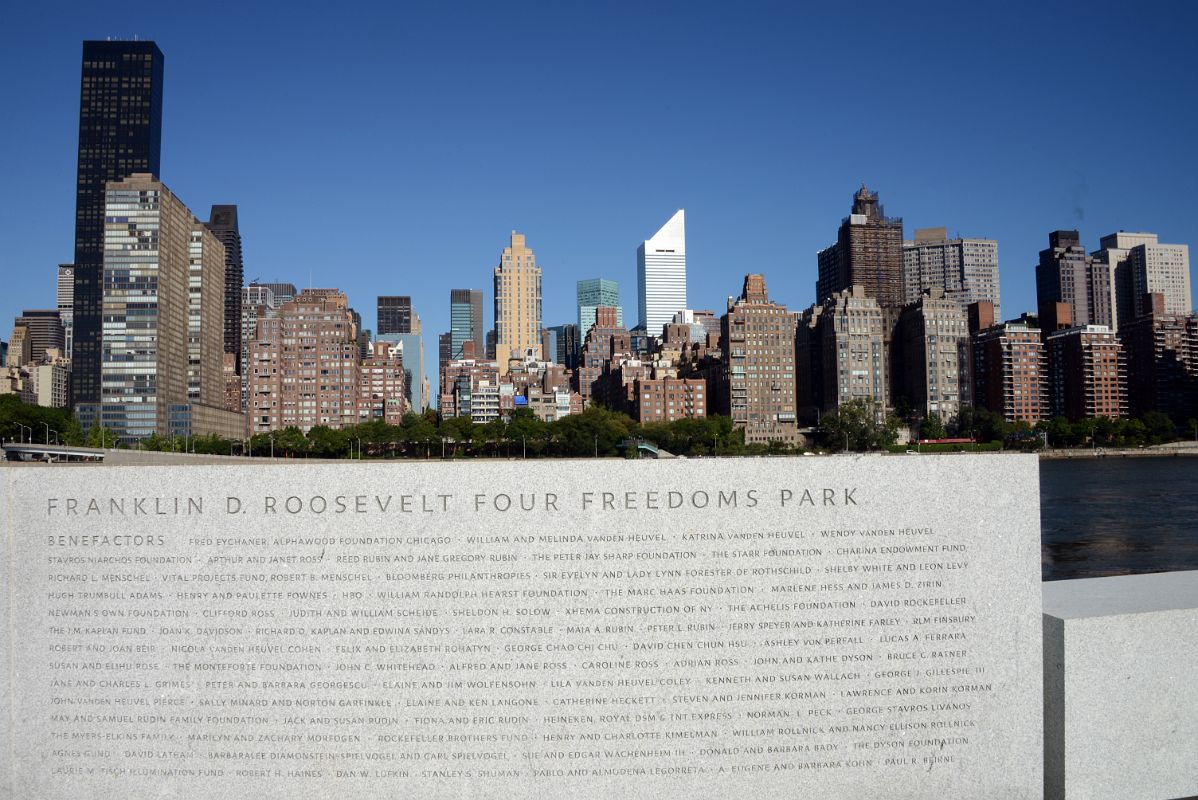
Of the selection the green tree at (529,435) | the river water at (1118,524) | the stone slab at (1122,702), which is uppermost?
the green tree at (529,435)

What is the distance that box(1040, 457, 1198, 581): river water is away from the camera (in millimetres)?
28641

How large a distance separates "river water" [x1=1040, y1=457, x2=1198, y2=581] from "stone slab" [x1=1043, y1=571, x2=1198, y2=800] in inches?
422

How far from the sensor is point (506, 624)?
18.0 ft

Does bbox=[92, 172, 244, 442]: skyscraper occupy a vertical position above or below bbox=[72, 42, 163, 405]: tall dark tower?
below

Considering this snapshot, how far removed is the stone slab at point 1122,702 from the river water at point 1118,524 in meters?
10.7

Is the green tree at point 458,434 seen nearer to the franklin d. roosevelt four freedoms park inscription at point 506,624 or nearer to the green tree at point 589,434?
the green tree at point 589,434

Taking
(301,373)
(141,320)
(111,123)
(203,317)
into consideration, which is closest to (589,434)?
(301,373)

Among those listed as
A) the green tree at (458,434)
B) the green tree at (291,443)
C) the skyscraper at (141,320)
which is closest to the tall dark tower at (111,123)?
the skyscraper at (141,320)

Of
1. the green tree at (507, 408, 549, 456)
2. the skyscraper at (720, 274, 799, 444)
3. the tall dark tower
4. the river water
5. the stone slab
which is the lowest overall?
the river water

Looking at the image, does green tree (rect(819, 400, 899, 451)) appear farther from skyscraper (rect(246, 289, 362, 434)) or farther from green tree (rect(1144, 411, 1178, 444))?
skyscraper (rect(246, 289, 362, 434))

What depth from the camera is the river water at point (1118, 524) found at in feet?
94.0

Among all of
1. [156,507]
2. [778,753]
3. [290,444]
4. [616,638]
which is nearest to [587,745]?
[616,638]

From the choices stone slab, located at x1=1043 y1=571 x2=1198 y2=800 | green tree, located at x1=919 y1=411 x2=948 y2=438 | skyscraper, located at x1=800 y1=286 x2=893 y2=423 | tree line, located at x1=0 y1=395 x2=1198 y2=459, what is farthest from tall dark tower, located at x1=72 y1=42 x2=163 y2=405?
Answer: stone slab, located at x1=1043 y1=571 x2=1198 y2=800

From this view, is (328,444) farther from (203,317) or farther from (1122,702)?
(1122,702)
